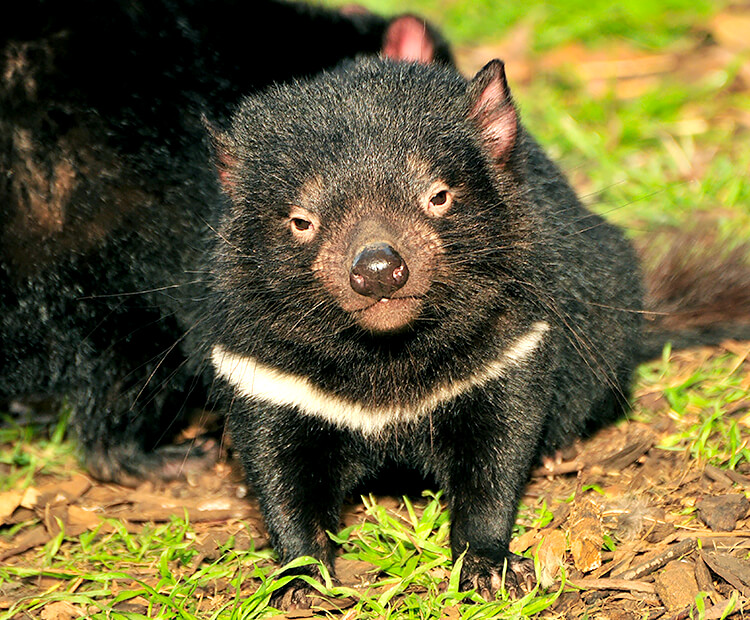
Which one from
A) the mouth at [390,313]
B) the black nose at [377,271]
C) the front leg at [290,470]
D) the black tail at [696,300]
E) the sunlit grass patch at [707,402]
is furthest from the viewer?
the black tail at [696,300]

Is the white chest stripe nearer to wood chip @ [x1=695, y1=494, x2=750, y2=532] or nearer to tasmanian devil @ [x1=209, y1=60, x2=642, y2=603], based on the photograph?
tasmanian devil @ [x1=209, y1=60, x2=642, y2=603]

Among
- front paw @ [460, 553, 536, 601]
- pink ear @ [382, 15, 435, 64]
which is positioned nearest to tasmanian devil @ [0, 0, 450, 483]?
pink ear @ [382, 15, 435, 64]

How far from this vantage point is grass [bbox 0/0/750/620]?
2.98 m

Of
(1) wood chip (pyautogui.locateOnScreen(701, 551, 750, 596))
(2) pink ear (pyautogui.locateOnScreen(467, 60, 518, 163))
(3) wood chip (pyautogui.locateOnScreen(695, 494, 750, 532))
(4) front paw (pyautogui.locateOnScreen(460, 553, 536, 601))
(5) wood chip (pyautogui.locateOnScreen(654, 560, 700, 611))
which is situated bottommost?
(4) front paw (pyautogui.locateOnScreen(460, 553, 536, 601))

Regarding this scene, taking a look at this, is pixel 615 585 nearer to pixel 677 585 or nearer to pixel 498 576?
pixel 677 585

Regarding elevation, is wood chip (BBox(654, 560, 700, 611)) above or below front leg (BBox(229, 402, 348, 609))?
above

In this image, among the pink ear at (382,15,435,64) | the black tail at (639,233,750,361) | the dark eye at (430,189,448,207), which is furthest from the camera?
the pink ear at (382,15,435,64)

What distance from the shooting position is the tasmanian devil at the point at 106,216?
3551 millimetres

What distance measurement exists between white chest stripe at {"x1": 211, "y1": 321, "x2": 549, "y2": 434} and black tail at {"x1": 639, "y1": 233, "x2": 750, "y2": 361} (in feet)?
3.31

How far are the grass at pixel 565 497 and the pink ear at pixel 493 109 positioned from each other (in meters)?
1.12

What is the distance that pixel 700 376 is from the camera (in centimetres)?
373

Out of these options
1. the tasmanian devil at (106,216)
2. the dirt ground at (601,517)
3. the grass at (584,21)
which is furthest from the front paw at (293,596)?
the grass at (584,21)

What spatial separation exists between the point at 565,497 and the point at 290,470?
88 cm

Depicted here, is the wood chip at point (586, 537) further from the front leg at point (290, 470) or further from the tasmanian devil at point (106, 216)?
the tasmanian devil at point (106, 216)
